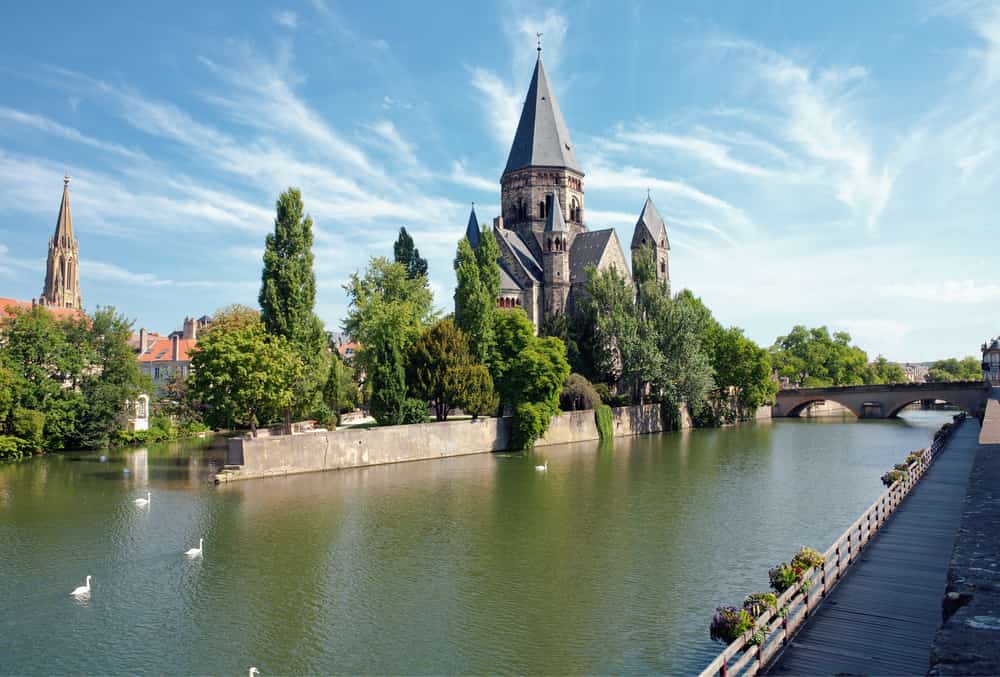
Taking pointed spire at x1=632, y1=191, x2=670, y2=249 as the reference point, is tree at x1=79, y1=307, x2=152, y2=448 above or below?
below

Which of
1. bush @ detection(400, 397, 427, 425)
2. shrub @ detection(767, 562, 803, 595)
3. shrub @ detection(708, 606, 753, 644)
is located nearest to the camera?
shrub @ detection(708, 606, 753, 644)

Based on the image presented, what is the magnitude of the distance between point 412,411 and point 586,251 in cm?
3294

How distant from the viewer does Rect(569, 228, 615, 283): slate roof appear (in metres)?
70.1

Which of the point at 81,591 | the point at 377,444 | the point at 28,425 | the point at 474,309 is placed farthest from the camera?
the point at 474,309

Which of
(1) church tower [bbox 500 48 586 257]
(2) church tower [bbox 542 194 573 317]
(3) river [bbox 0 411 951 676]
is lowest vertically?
(3) river [bbox 0 411 951 676]

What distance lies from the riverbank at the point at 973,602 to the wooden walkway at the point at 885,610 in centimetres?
145

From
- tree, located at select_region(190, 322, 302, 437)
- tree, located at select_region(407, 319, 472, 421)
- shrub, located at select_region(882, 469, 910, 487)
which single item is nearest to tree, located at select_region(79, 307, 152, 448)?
tree, located at select_region(190, 322, 302, 437)

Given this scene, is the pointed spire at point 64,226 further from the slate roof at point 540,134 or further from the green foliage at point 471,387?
the green foliage at point 471,387

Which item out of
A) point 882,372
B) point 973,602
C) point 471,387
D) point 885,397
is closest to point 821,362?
point 882,372

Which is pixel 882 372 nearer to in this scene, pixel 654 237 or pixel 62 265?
pixel 654 237

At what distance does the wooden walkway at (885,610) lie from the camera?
1057 centimetres

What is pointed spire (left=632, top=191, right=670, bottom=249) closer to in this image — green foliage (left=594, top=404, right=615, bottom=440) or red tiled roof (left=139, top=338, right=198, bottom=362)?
green foliage (left=594, top=404, right=615, bottom=440)

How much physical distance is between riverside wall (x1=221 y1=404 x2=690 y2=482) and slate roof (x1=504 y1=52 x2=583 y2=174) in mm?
29650

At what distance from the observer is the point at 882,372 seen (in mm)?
112500
